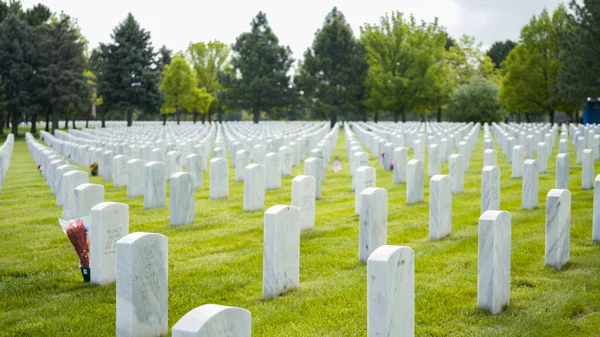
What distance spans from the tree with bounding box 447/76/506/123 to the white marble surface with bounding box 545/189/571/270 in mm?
52330

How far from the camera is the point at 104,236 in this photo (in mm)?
6777

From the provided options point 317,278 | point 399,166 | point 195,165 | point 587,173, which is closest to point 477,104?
point 399,166

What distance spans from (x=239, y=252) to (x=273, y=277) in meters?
1.98

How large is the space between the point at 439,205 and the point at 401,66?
56788 mm

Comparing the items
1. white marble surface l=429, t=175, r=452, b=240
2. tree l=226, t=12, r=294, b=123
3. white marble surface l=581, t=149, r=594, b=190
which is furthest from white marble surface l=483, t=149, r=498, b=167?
tree l=226, t=12, r=294, b=123

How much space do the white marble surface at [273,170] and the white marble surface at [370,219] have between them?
6382 millimetres

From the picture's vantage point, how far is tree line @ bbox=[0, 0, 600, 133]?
46.0 meters

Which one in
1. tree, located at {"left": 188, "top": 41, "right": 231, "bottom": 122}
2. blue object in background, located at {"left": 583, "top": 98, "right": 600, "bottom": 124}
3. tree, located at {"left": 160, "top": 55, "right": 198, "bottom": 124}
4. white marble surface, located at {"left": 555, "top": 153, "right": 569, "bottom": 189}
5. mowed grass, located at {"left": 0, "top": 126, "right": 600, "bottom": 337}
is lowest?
mowed grass, located at {"left": 0, "top": 126, "right": 600, "bottom": 337}

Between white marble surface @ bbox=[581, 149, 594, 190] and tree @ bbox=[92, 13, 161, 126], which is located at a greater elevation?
tree @ bbox=[92, 13, 161, 126]

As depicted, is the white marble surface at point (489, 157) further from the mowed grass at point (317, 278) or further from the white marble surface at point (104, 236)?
the white marble surface at point (104, 236)

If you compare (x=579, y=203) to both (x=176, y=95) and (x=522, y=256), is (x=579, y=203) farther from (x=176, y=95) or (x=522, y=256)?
(x=176, y=95)

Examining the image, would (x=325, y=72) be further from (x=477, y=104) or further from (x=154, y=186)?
(x=154, y=186)

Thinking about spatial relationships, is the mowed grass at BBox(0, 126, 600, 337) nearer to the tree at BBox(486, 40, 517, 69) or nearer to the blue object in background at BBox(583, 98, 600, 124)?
the blue object in background at BBox(583, 98, 600, 124)

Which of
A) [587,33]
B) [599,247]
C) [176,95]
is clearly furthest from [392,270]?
[176,95]
